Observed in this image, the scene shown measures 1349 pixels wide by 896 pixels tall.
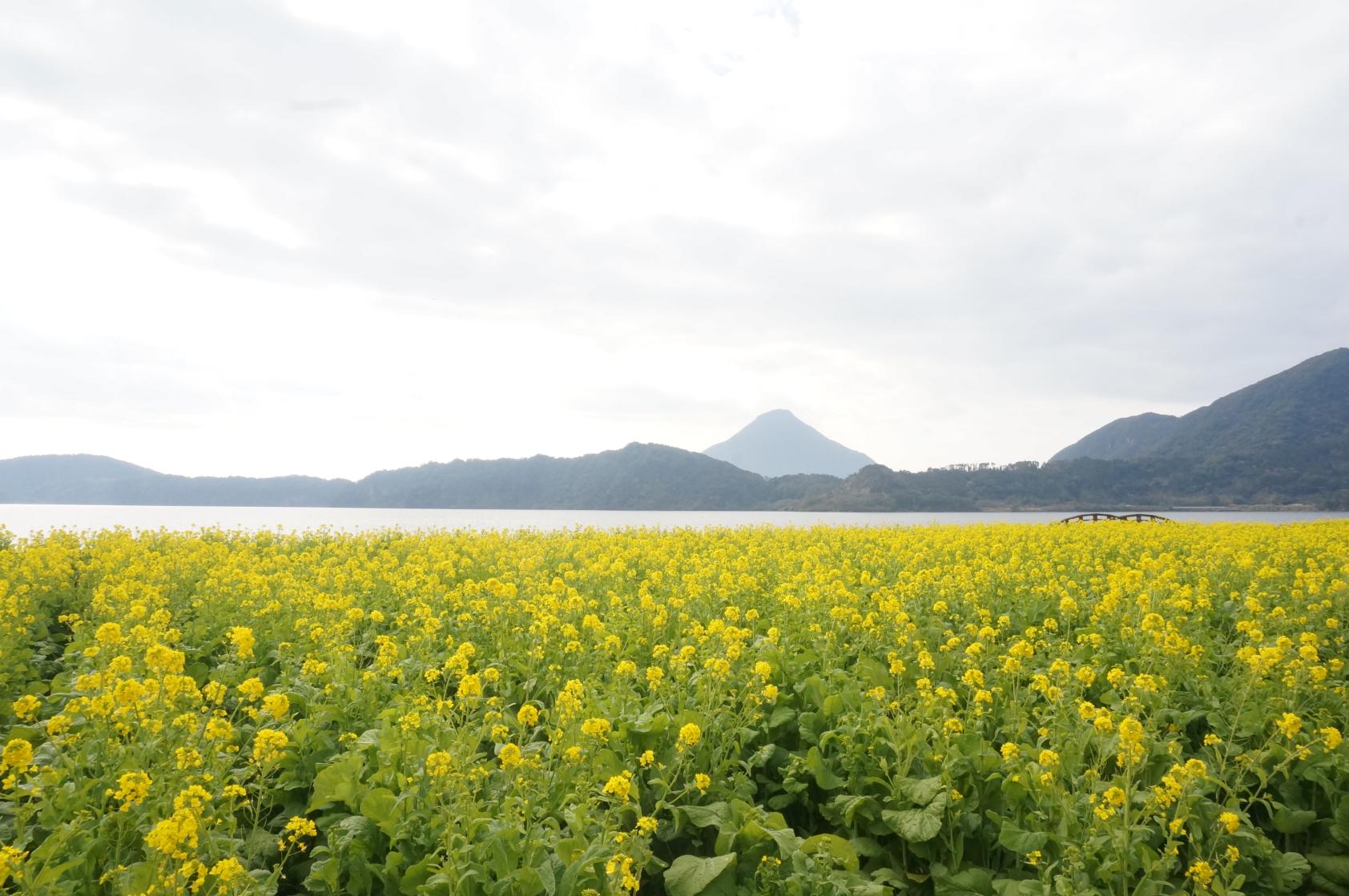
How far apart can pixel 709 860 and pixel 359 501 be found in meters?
158

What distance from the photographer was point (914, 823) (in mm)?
3666

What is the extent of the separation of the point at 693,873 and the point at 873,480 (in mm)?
107124

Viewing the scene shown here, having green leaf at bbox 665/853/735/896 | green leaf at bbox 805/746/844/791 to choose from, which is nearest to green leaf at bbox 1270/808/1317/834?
green leaf at bbox 805/746/844/791

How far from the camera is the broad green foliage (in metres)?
3.18

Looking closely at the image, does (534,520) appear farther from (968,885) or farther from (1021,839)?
(1021,839)

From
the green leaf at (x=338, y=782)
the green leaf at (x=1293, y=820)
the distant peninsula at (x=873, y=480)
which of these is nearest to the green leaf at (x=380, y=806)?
the green leaf at (x=338, y=782)

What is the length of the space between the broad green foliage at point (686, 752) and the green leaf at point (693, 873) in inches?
0.7

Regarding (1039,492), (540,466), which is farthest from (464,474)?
(1039,492)

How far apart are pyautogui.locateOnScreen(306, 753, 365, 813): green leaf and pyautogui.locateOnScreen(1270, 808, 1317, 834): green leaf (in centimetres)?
532

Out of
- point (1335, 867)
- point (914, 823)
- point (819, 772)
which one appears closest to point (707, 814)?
point (819, 772)

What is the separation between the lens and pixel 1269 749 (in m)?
4.00

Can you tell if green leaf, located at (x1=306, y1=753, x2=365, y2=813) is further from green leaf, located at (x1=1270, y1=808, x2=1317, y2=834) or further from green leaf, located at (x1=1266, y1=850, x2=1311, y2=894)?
green leaf, located at (x1=1270, y1=808, x2=1317, y2=834)

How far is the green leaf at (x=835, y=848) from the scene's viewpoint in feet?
11.0

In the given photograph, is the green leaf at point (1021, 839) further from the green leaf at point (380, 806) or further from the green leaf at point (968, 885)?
the green leaf at point (380, 806)
